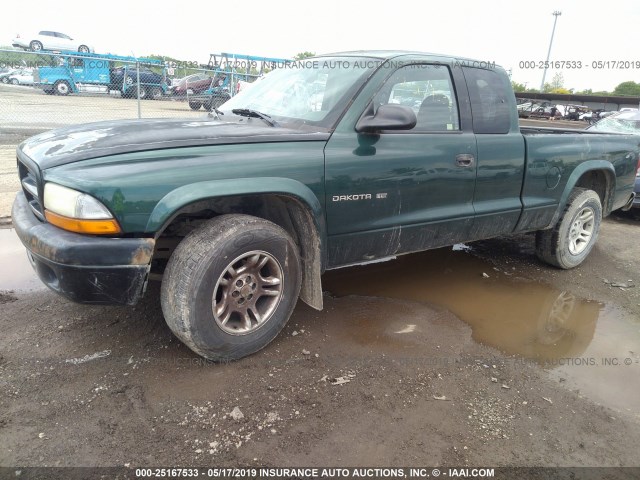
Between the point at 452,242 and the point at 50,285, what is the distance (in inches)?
110

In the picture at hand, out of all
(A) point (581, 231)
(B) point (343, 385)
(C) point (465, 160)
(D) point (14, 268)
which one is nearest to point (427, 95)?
(C) point (465, 160)

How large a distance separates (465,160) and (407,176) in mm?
592

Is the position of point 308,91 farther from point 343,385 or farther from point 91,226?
point 343,385

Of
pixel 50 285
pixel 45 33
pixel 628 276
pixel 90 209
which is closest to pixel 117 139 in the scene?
pixel 90 209

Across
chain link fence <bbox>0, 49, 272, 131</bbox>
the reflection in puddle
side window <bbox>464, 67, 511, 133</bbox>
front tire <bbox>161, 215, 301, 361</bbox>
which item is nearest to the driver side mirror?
front tire <bbox>161, 215, 301, 361</bbox>

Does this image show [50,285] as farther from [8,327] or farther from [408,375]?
[408,375]

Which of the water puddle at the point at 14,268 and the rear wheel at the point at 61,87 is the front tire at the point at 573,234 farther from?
the rear wheel at the point at 61,87

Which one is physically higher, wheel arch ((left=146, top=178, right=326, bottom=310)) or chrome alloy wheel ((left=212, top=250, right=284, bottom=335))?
wheel arch ((left=146, top=178, right=326, bottom=310))

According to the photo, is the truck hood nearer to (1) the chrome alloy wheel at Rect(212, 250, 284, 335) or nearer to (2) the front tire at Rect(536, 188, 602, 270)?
(1) the chrome alloy wheel at Rect(212, 250, 284, 335)

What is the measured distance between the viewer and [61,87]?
19.8 metres

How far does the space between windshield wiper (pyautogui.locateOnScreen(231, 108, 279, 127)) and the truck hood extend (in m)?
0.07

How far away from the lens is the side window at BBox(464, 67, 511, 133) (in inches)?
145

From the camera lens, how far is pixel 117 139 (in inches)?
102

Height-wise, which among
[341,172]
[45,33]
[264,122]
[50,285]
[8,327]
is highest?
[45,33]
